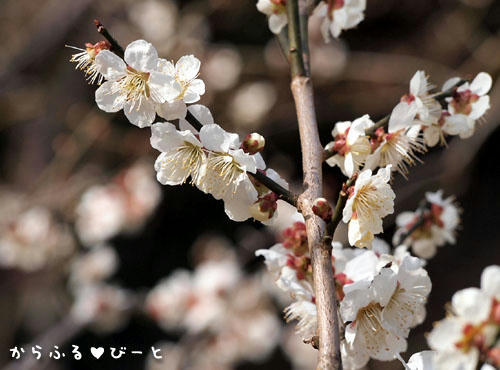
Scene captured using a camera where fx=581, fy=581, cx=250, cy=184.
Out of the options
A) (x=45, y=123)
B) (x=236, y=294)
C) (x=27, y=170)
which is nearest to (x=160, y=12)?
(x=45, y=123)

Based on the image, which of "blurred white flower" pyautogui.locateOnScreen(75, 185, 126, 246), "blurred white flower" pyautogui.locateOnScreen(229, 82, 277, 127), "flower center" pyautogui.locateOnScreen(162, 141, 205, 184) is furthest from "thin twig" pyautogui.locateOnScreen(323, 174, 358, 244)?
"blurred white flower" pyautogui.locateOnScreen(229, 82, 277, 127)

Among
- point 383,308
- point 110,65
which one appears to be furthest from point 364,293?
point 110,65

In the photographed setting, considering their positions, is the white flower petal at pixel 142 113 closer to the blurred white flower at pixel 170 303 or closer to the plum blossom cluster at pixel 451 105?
the plum blossom cluster at pixel 451 105

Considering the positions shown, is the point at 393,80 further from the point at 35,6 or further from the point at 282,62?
the point at 35,6

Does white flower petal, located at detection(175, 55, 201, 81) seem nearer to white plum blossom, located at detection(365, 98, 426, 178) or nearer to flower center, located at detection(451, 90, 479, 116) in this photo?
white plum blossom, located at detection(365, 98, 426, 178)

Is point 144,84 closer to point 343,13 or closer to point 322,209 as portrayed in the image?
point 322,209

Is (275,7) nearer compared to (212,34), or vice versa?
(275,7)
